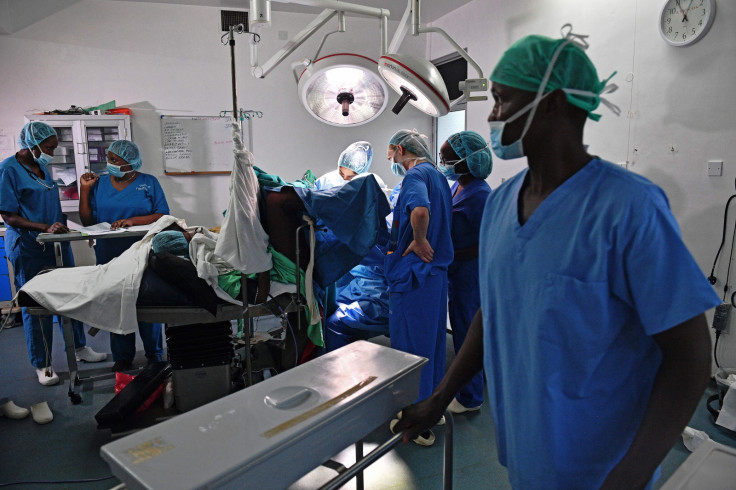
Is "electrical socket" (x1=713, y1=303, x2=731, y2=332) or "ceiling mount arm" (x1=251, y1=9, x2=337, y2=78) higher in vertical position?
"ceiling mount arm" (x1=251, y1=9, x2=337, y2=78)

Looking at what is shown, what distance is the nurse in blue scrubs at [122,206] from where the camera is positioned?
10.2 ft

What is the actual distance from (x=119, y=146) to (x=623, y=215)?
3.24 meters

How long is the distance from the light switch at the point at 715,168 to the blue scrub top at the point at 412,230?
159cm

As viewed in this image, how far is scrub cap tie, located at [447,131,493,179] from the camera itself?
96.7 inches

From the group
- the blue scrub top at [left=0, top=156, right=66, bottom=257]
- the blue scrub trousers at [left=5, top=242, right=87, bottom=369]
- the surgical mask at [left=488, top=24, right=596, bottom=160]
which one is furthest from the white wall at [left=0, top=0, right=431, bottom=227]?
the surgical mask at [left=488, top=24, right=596, bottom=160]

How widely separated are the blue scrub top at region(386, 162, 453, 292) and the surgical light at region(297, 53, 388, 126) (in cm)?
39

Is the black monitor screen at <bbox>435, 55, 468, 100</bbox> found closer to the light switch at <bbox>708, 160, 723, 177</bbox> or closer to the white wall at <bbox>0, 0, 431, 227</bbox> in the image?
the white wall at <bbox>0, 0, 431, 227</bbox>

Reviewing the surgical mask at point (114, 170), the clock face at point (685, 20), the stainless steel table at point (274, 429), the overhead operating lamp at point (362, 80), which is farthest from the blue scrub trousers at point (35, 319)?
the clock face at point (685, 20)

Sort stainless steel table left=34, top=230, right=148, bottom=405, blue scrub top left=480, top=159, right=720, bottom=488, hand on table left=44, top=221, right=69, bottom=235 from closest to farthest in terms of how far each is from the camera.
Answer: blue scrub top left=480, top=159, right=720, bottom=488
stainless steel table left=34, top=230, right=148, bottom=405
hand on table left=44, top=221, right=69, bottom=235

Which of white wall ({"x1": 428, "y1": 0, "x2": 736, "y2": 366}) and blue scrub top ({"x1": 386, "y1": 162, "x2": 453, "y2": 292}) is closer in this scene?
blue scrub top ({"x1": 386, "y1": 162, "x2": 453, "y2": 292})

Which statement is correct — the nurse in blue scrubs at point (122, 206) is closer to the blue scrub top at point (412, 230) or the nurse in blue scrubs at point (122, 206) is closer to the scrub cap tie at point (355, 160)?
the scrub cap tie at point (355, 160)

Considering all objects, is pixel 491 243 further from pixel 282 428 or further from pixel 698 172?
pixel 698 172

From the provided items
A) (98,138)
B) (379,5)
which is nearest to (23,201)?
(98,138)

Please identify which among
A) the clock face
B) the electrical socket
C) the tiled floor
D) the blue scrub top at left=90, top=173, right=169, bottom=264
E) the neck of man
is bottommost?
the tiled floor
